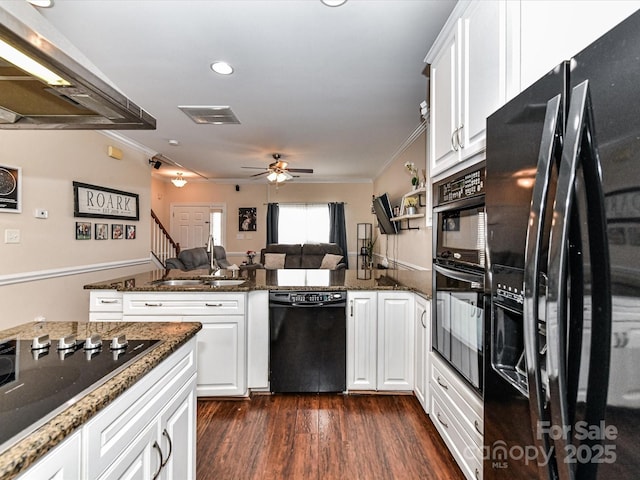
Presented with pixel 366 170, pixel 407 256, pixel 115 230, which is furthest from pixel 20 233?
pixel 366 170

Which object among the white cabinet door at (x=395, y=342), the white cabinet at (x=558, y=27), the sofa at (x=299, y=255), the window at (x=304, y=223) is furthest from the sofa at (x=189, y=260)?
the white cabinet at (x=558, y=27)

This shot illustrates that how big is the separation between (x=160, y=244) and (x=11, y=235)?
3720 millimetres

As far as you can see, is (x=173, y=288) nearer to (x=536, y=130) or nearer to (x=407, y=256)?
(x=536, y=130)

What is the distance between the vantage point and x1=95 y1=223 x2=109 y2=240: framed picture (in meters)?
4.12

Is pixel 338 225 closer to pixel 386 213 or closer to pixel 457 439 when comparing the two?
pixel 386 213

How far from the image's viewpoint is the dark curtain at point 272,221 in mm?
8031

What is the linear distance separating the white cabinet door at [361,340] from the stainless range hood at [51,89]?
1.86 metres

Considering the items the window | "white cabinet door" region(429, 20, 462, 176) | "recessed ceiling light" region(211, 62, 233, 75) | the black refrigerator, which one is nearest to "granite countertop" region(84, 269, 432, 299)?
"white cabinet door" region(429, 20, 462, 176)

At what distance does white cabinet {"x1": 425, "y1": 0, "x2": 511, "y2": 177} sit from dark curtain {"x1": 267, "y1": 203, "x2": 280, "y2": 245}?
6335 millimetres

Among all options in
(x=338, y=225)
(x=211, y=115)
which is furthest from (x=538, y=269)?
(x=338, y=225)

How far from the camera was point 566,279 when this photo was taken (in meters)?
0.68

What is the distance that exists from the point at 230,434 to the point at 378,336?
125 cm

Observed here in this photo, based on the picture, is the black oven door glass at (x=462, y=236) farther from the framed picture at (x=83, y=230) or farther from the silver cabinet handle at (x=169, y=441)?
the framed picture at (x=83, y=230)

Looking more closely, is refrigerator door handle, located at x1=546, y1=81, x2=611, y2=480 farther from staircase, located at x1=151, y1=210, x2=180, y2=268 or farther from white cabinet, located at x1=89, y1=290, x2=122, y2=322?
staircase, located at x1=151, y1=210, x2=180, y2=268
